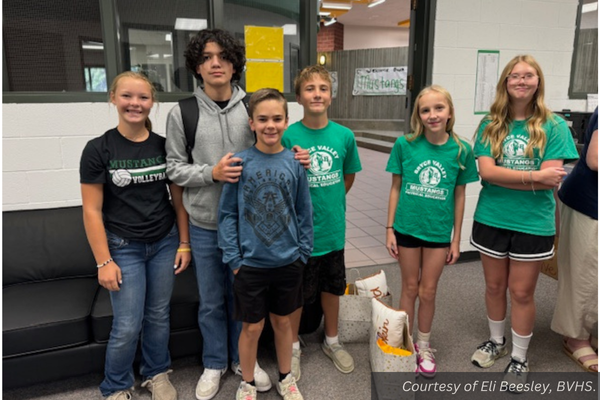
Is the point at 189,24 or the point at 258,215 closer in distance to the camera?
the point at 258,215

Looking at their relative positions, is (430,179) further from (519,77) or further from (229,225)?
(229,225)

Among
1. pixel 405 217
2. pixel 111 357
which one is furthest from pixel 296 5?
pixel 111 357

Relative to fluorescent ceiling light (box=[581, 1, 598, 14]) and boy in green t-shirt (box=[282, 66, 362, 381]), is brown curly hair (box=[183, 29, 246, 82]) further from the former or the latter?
fluorescent ceiling light (box=[581, 1, 598, 14])

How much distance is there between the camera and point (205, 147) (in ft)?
5.39

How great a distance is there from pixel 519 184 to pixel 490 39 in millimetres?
1833

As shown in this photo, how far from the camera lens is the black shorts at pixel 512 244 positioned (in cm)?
183

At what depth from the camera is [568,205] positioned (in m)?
2.00

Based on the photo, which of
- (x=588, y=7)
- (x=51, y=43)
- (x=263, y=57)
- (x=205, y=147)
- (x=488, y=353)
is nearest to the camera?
(x=205, y=147)

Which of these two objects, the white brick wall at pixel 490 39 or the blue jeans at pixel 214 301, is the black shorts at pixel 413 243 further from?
the white brick wall at pixel 490 39

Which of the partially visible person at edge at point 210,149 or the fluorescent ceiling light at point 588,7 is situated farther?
the fluorescent ceiling light at point 588,7

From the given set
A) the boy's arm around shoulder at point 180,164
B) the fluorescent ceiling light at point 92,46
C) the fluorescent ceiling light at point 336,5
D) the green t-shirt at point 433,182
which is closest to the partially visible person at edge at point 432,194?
the green t-shirt at point 433,182

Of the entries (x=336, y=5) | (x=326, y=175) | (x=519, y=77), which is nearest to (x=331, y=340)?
(x=326, y=175)

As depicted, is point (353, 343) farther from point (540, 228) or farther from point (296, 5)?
point (296, 5)

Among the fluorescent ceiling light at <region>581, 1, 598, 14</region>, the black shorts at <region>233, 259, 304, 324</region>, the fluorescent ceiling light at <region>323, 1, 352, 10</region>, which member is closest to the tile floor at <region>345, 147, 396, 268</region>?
the black shorts at <region>233, 259, 304, 324</region>
